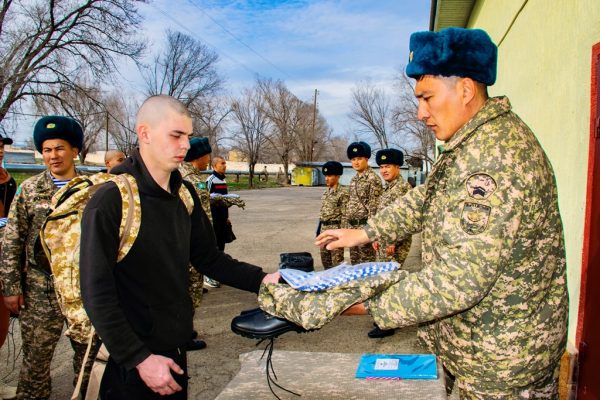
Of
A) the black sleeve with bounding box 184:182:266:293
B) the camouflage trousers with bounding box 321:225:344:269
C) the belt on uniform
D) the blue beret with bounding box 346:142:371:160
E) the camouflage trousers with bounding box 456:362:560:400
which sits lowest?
the camouflage trousers with bounding box 321:225:344:269

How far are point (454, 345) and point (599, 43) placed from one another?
241 centimetres

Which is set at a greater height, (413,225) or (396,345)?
(413,225)

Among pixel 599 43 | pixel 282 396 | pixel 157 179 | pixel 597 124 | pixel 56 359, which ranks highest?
pixel 599 43

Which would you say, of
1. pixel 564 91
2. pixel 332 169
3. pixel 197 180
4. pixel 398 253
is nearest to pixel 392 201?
pixel 398 253

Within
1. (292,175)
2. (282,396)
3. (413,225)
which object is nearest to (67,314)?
(282,396)

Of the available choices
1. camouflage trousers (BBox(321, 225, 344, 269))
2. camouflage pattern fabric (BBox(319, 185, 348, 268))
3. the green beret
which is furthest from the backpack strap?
camouflage pattern fabric (BBox(319, 185, 348, 268))

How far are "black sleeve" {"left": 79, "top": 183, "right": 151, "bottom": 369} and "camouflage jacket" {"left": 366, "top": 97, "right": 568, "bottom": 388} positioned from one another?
94 centimetres

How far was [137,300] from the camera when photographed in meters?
2.00

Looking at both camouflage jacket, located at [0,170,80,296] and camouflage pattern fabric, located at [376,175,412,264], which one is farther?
camouflage pattern fabric, located at [376,175,412,264]

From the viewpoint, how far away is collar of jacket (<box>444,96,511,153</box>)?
1756mm

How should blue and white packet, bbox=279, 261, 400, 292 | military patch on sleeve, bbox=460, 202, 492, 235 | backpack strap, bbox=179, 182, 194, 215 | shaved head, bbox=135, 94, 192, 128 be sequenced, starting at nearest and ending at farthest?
military patch on sleeve, bbox=460, 202, 492, 235 < blue and white packet, bbox=279, 261, 400, 292 < shaved head, bbox=135, 94, 192, 128 < backpack strap, bbox=179, 182, 194, 215

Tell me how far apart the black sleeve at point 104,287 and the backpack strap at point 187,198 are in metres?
0.49

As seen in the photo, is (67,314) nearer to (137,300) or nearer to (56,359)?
(137,300)

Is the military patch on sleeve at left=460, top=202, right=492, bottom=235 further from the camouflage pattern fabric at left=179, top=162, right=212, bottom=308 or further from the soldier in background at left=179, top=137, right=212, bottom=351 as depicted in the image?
the camouflage pattern fabric at left=179, top=162, right=212, bottom=308
